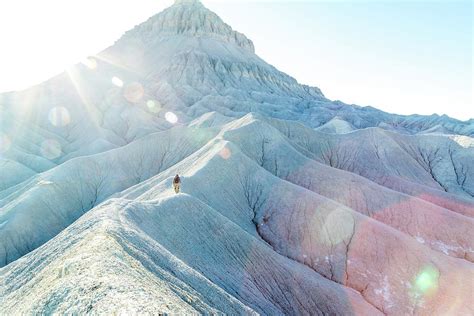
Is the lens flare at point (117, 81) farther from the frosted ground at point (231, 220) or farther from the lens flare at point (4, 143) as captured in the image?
the lens flare at point (4, 143)

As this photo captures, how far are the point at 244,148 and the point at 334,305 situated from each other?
2977 centimetres

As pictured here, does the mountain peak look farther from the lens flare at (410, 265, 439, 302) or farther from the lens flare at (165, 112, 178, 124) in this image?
the lens flare at (410, 265, 439, 302)

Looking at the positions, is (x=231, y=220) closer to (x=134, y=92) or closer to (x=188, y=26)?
(x=134, y=92)

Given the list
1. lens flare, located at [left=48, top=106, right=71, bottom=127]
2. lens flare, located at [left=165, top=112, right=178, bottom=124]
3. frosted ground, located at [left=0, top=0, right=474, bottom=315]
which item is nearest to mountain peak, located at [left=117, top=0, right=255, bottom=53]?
lens flare, located at [left=165, top=112, right=178, bottom=124]

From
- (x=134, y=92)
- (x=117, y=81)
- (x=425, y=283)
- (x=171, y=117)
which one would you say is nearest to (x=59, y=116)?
(x=134, y=92)

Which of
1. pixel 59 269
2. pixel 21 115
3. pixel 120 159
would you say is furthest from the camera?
pixel 21 115

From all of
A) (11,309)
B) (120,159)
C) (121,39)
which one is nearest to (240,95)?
(120,159)

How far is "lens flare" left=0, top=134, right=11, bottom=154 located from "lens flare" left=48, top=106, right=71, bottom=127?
24189 mm

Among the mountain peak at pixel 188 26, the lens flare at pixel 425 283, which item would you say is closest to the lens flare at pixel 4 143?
the lens flare at pixel 425 283

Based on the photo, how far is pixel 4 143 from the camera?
265 feet

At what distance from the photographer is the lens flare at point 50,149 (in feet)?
277

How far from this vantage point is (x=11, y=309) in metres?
12.9

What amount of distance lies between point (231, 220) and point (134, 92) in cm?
10398

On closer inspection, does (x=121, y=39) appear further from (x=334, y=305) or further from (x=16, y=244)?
(x=334, y=305)
